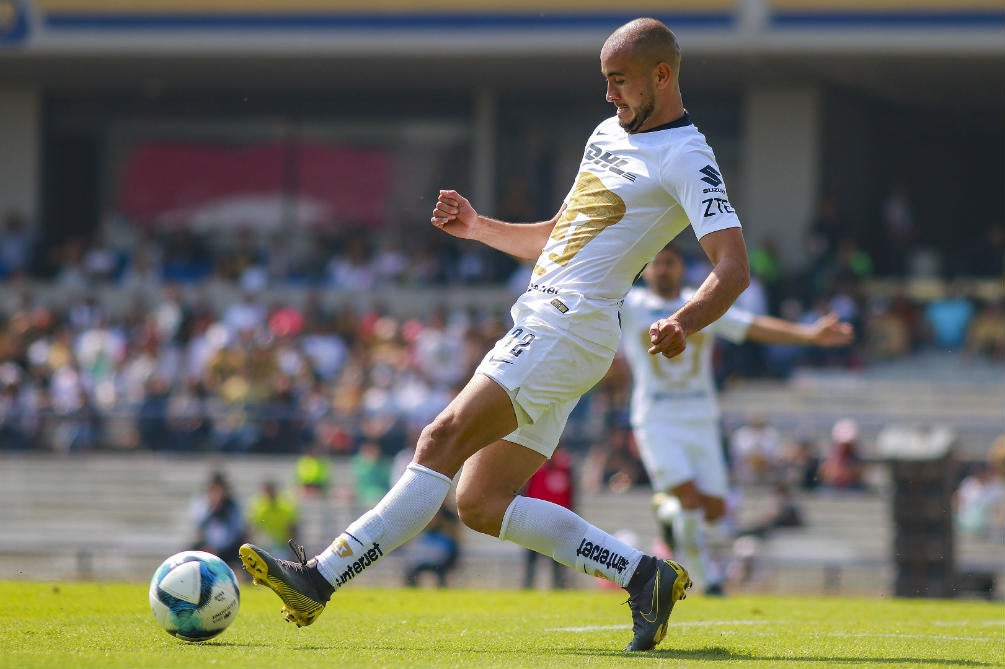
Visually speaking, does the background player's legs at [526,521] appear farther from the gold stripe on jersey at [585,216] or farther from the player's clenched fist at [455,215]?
the player's clenched fist at [455,215]

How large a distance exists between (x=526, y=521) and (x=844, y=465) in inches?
498

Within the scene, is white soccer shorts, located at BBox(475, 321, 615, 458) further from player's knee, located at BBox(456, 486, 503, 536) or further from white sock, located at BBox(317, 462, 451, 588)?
white sock, located at BBox(317, 462, 451, 588)

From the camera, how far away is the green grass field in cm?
563

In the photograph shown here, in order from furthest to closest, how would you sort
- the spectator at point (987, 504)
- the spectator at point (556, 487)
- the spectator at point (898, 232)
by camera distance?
the spectator at point (898, 232) < the spectator at point (987, 504) < the spectator at point (556, 487)

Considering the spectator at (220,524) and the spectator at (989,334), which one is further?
the spectator at (989,334)

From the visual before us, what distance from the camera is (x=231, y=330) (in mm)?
23828

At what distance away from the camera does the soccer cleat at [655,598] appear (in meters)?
6.03

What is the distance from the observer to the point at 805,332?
31.3ft

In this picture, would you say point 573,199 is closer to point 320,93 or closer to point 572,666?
point 572,666

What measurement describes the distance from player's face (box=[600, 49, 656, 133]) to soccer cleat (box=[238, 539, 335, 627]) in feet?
6.98

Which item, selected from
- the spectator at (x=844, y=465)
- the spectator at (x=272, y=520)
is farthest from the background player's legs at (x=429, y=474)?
the spectator at (x=844, y=465)

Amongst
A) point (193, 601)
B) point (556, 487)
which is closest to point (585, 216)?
point (193, 601)

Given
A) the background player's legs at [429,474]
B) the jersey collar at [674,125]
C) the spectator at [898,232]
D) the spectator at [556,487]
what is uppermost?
the jersey collar at [674,125]

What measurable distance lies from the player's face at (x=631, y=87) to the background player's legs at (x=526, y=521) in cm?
139
